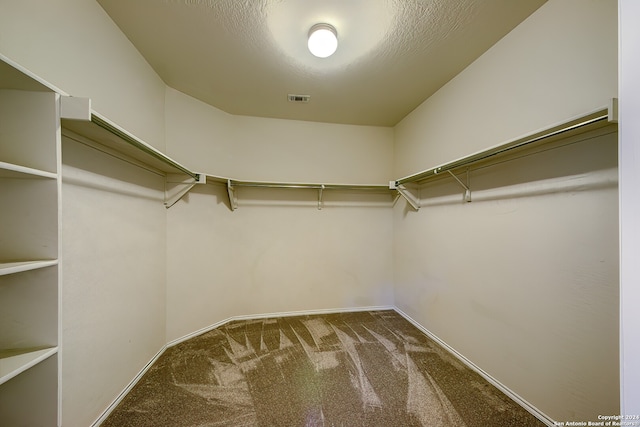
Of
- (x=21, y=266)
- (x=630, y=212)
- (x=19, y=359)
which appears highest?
(x=630, y=212)

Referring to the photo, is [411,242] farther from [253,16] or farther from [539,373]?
[253,16]

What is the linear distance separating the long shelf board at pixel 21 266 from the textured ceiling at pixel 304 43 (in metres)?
1.58

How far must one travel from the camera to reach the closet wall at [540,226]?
1098 mm

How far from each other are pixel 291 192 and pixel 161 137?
4.79 ft

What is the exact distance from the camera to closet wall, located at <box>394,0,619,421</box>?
1.10 metres

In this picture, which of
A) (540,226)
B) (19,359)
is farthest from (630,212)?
(19,359)

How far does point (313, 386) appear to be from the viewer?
1.64m

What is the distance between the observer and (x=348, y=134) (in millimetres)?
3049

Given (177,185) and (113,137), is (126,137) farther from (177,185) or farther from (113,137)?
(177,185)

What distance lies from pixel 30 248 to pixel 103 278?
0.68m

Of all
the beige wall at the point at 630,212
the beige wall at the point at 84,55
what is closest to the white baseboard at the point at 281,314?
the beige wall at the point at 84,55

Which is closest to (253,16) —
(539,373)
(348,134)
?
(348,134)

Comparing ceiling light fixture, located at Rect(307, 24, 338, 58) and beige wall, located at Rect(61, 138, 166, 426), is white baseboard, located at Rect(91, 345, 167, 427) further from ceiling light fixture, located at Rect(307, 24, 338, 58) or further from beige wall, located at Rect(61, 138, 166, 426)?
ceiling light fixture, located at Rect(307, 24, 338, 58)

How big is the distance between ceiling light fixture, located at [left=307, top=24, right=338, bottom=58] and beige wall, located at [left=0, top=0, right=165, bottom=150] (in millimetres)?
1348
